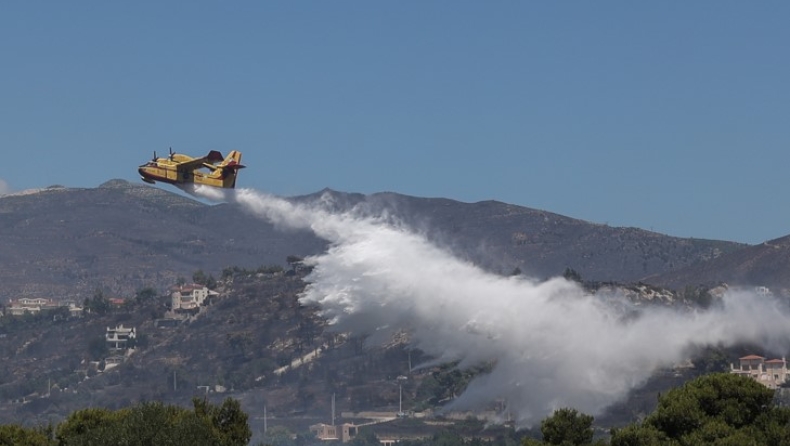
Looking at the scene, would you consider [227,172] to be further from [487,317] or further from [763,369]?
[763,369]

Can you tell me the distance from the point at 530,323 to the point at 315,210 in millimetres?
23451

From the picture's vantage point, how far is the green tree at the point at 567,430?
76.6m

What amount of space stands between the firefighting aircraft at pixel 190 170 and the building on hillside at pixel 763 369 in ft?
279

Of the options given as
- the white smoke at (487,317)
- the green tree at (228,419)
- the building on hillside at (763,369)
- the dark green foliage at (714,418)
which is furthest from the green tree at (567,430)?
the building on hillside at (763,369)

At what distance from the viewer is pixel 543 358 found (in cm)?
14488

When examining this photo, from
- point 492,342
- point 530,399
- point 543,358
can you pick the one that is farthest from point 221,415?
point 530,399

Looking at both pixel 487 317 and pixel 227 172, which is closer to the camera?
pixel 227 172

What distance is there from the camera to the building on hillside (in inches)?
7424

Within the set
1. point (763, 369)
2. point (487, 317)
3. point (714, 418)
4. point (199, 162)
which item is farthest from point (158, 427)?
point (763, 369)

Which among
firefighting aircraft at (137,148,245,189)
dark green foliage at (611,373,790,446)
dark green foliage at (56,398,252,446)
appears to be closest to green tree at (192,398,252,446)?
dark green foliage at (56,398,252,446)

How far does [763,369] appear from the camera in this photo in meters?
194

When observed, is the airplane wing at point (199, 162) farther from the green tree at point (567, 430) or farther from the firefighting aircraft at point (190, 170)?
the green tree at point (567, 430)

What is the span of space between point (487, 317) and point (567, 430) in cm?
5573

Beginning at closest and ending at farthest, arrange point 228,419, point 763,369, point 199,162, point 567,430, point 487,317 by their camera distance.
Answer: point 567,430, point 228,419, point 199,162, point 487,317, point 763,369
